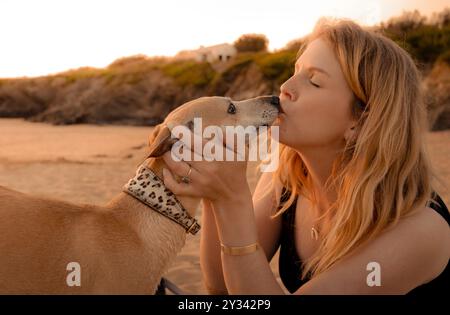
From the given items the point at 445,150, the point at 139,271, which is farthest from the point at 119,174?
the point at 139,271

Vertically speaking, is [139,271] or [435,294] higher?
[139,271]

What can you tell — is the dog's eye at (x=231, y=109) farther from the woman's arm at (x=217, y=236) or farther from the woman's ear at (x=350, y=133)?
the woman's ear at (x=350, y=133)

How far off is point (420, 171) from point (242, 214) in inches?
38.9

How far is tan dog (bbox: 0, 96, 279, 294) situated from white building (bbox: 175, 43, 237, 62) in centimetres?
2480

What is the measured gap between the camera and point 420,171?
271 cm

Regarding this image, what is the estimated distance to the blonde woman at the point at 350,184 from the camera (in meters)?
2.47

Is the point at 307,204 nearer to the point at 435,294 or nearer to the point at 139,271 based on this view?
the point at 435,294

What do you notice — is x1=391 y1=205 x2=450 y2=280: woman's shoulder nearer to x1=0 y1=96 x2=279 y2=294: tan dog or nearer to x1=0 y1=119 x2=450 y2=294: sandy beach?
x1=0 y1=96 x2=279 y2=294: tan dog

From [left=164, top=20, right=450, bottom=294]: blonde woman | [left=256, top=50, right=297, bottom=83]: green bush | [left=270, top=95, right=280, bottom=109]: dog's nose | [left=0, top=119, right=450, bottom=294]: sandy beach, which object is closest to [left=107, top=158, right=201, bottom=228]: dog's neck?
[left=164, top=20, right=450, bottom=294]: blonde woman

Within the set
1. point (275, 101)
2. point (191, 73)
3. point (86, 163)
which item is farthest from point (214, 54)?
point (275, 101)

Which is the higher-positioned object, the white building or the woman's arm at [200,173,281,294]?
the woman's arm at [200,173,281,294]

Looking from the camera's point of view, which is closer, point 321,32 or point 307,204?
point 321,32

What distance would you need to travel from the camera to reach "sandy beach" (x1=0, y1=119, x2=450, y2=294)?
6.35 metres
